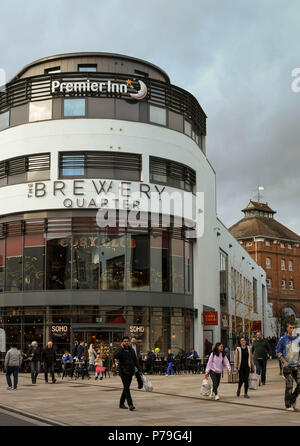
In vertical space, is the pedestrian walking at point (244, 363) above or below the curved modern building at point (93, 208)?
below

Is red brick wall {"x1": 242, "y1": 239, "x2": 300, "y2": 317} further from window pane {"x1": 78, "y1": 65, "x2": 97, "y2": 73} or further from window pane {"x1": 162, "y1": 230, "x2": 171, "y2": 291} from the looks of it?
window pane {"x1": 78, "y1": 65, "x2": 97, "y2": 73}

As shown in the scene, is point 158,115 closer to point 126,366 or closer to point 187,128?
point 187,128

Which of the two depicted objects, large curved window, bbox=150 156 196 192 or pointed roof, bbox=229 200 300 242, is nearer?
large curved window, bbox=150 156 196 192

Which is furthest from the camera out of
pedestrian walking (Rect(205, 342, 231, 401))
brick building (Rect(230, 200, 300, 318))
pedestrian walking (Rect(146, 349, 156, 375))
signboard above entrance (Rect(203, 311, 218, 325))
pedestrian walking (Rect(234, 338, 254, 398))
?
brick building (Rect(230, 200, 300, 318))

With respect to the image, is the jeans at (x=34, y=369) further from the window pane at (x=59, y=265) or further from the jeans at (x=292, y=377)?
the jeans at (x=292, y=377)

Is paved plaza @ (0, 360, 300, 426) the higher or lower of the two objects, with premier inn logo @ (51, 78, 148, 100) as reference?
lower

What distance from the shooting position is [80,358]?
2845 cm

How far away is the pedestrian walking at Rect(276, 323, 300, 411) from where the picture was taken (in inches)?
554

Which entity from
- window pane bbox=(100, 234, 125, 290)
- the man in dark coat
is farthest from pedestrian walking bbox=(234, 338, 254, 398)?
window pane bbox=(100, 234, 125, 290)

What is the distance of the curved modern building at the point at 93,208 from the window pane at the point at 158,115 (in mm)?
59

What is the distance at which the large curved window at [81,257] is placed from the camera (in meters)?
33.3

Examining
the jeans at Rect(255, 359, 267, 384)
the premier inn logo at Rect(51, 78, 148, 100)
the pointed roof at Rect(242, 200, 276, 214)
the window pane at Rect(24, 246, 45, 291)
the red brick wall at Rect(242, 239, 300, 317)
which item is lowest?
the jeans at Rect(255, 359, 267, 384)

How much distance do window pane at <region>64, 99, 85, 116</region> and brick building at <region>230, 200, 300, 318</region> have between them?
244ft

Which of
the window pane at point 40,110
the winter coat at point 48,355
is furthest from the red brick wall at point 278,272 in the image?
the winter coat at point 48,355
